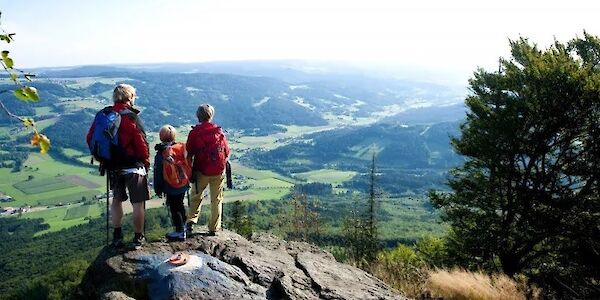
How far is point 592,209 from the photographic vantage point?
1336cm

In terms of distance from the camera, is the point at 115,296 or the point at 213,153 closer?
the point at 115,296

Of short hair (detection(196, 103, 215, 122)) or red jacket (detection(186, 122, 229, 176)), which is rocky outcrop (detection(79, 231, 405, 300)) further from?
short hair (detection(196, 103, 215, 122))

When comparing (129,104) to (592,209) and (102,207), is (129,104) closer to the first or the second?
(592,209)

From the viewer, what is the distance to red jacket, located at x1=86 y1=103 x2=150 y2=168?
623 centimetres

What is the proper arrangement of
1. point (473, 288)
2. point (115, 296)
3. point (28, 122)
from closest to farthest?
point (28, 122) < point (115, 296) < point (473, 288)

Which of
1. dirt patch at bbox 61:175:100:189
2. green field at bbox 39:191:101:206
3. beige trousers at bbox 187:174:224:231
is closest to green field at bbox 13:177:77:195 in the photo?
dirt patch at bbox 61:175:100:189

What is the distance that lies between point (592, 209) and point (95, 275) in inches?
536

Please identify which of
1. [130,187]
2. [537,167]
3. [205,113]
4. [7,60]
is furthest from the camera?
[537,167]

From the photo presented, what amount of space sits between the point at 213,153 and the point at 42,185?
449ft

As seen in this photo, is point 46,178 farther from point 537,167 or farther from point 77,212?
point 537,167

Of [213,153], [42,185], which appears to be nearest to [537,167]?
[213,153]

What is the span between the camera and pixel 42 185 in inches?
4899

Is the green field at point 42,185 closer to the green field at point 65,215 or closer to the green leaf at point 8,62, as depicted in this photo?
the green field at point 65,215

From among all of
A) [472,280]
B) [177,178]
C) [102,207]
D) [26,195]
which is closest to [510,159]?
[472,280]
